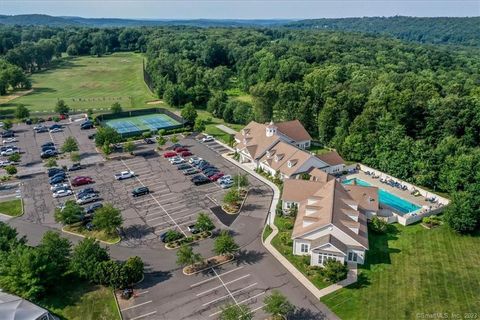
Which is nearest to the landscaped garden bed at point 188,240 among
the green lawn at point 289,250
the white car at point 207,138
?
the green lawn at point 289,250

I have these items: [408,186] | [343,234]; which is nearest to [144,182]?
[343,234]

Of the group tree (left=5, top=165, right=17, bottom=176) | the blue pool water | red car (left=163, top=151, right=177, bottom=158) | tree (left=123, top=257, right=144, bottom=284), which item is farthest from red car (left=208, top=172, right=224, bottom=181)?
tree (left=5, top=165, right=17, bottom=176)

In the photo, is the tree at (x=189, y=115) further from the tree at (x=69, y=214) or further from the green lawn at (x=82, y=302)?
the green lawn at (x=82, y=302)

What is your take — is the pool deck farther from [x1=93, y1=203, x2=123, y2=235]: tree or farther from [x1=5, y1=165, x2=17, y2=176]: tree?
→ [x1=5, y1=165, x2=17, y2=176]: tree

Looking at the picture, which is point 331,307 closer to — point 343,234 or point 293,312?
point 293,312

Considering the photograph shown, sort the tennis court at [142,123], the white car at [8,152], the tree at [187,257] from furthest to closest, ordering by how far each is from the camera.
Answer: the tennis court at [142,123], the white car at [8,152], the tree at [187,257]

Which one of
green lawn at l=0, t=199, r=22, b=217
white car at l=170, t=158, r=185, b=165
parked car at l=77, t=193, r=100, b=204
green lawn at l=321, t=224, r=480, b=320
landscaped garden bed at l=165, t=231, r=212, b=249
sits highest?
green lawn at l=321, t=224, r=480, b=320
